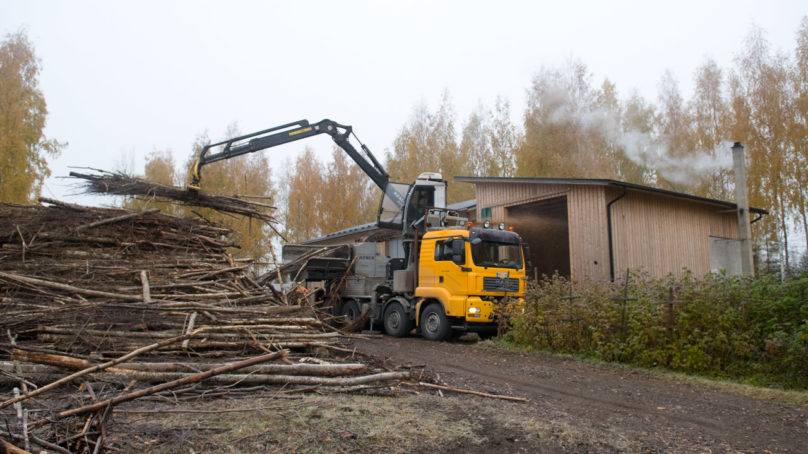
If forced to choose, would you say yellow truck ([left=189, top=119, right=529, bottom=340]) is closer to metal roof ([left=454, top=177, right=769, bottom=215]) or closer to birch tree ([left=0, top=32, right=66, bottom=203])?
metal roof ([left=454, top=177, right=769, bottom=215])

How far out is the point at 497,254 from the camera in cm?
1308

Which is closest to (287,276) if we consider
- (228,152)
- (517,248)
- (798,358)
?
(228,152)

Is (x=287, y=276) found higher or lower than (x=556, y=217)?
lower

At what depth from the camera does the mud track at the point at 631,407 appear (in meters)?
4.92

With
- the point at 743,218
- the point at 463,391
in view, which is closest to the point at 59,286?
the point at 463,391

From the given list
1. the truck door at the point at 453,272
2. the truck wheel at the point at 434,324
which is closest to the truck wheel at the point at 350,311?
the truck wheel at the point at 434,324

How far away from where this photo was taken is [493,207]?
18.4 m

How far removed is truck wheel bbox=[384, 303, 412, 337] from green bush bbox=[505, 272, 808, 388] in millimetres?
4383

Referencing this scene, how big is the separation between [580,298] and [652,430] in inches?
202

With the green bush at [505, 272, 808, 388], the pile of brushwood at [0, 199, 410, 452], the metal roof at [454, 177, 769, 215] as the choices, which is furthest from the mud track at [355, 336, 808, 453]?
the metal roof at [454, 177, 769, 215]

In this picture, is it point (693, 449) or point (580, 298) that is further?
point (580, 298)

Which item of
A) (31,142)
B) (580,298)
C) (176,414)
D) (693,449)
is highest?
(31,142)

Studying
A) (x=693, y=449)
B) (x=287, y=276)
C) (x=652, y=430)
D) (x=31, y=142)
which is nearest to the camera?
(x=693, y=449)

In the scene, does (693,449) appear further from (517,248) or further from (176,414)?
(517,248)
